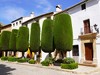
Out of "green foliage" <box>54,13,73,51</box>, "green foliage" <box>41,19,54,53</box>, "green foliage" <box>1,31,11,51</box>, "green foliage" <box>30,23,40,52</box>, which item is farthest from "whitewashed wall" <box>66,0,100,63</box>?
"green foliage" <box>1,31,11,51</box>

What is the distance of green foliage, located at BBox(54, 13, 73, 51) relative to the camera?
1973 centimetres

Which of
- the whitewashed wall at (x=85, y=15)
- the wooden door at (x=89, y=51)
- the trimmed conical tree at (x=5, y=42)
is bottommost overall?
the wooden door at (x=89, y=51)

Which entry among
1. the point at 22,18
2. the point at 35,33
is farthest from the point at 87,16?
the point at 22,18

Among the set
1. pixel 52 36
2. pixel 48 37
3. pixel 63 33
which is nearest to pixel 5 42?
pixel 48 37

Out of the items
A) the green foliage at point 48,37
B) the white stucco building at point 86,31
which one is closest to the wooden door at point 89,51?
the white stucco building at point 86,31

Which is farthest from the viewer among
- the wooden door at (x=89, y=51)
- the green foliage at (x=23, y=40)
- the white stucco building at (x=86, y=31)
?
the green foliage at (x=23, y=40)

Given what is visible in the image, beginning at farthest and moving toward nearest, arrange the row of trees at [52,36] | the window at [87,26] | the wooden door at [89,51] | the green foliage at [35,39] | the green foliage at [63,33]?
the green foliage at [35,39], the window at [87,26], the wooden door at [89,51], the row of trees at [52,36], the green foliage at [63,33]

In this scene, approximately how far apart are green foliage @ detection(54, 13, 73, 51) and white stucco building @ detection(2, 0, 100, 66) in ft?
9.79

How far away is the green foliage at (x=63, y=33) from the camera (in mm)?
19734

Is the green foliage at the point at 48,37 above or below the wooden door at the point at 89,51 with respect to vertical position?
above

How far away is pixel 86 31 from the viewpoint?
22.0m

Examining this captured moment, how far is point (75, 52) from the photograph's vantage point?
2380 cm

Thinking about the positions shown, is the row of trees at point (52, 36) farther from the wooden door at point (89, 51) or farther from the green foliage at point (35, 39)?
the wooden door at point (89, 51)

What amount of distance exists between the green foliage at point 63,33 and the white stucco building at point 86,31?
299cm
